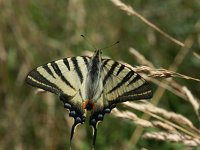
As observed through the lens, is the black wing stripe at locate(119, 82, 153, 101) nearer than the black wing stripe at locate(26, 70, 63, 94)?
Yes

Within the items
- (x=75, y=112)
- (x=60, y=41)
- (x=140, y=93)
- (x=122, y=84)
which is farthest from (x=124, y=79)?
(x=60, y=41)

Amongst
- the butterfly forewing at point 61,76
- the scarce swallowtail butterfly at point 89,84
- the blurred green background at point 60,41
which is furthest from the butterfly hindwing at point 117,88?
the blurred green background at point 60,41

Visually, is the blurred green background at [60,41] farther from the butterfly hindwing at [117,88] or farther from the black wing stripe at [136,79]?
the black wing stripe at [136,79]

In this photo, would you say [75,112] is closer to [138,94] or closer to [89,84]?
[89,84]

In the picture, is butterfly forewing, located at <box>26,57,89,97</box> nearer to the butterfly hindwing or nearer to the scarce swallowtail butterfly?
the scarce swallowtail butterfly

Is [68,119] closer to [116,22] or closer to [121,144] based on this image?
[121,144]

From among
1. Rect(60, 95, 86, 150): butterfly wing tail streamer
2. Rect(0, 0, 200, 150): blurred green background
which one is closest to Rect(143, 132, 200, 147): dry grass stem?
Rect(60, 95, 86, 150): butterfly wing tail streamer
